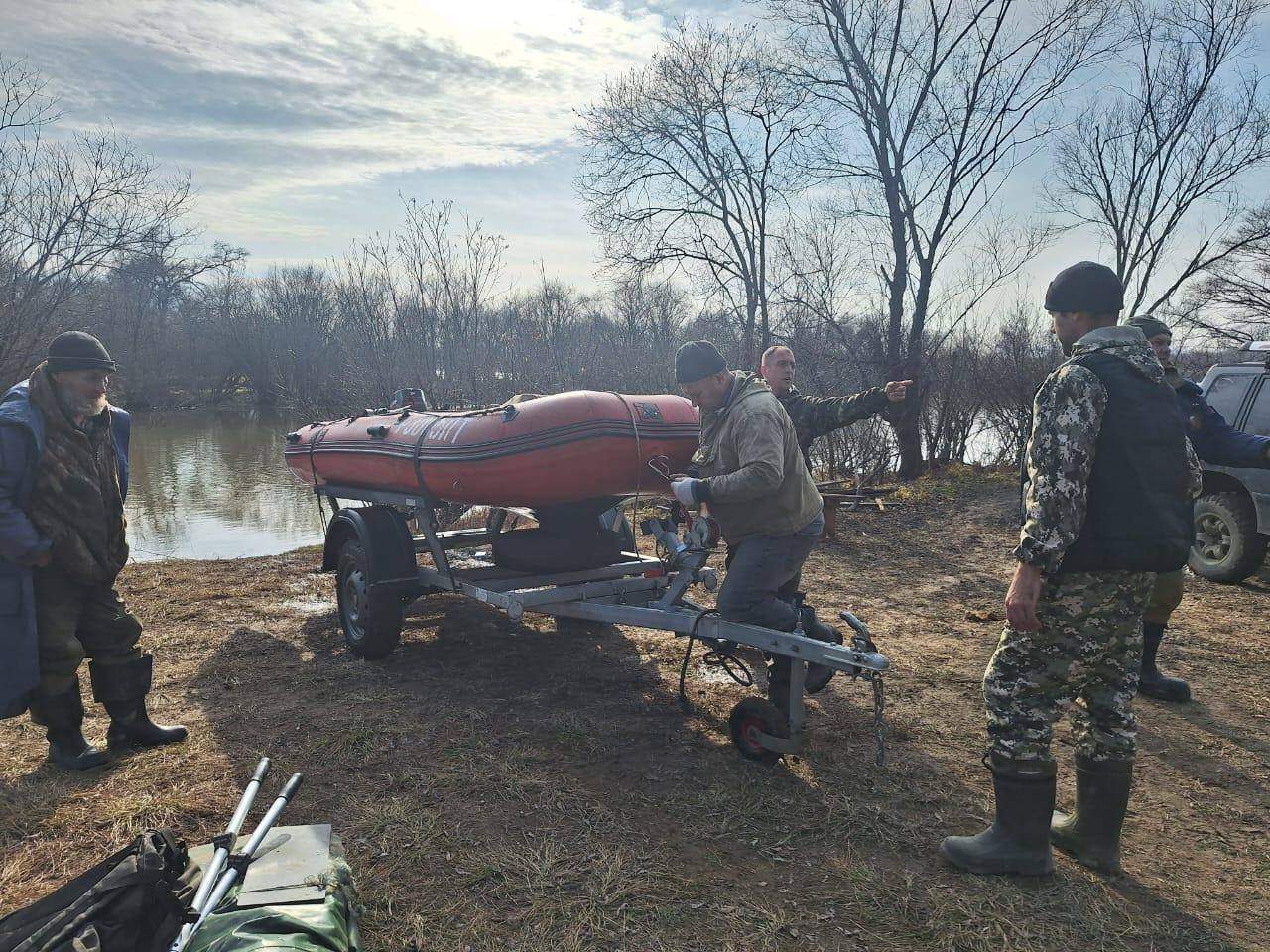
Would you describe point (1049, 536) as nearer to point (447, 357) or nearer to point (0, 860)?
point (0, 860)

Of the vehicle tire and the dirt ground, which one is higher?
the vehicle tire

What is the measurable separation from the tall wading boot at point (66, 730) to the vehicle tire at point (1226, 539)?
26.1 feet

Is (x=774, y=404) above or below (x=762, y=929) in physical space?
above

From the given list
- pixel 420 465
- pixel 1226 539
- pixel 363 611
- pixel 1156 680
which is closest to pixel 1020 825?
pixel 1156 680

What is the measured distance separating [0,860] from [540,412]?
2894mm

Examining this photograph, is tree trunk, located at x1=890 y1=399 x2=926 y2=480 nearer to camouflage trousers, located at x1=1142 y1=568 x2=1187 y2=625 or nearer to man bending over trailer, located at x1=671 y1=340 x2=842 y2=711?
camouflage trousers, located at x1=1142 y1=568 x2=1187 y2=625

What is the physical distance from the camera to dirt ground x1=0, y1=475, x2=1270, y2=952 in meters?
2.60

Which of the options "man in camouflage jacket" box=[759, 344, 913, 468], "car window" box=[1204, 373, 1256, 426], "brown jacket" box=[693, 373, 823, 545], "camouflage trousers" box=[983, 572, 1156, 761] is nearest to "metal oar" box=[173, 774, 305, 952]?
"brown jacket" box=[693, 373, 823, 545]

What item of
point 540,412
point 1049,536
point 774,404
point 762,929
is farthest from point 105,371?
point 1049,536

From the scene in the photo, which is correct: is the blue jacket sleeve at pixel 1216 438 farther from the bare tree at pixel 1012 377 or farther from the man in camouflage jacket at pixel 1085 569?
the bare tree at pixel 1012 377

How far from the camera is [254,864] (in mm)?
2523

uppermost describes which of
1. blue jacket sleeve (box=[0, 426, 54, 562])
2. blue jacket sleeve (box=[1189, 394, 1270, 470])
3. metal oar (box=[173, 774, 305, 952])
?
blue jacket sleeve (box=[1189, 394, 1270, 470])

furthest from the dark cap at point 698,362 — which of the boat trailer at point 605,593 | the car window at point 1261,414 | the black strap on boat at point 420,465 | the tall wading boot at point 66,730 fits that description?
the car window at point 1261,414

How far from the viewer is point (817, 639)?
4141mm
